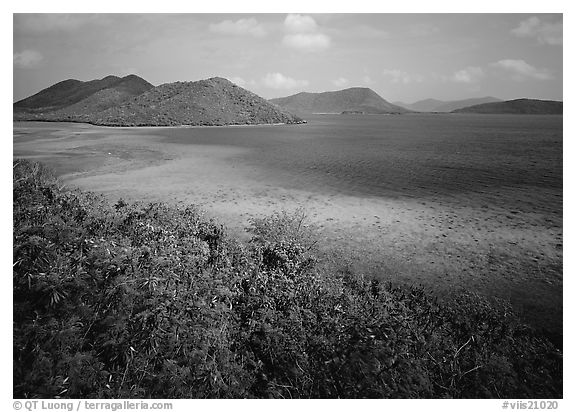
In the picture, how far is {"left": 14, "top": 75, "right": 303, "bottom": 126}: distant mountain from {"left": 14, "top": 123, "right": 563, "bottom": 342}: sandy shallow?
118 feet

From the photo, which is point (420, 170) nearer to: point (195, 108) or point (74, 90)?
point (195, 108)

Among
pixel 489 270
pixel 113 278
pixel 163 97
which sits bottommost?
pixel 489 270

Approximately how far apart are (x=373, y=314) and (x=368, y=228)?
4280mm

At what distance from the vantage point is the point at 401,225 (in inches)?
368

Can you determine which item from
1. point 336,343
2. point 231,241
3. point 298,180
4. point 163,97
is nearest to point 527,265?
point 336,343

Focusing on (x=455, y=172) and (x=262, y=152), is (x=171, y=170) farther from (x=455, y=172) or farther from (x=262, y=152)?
(x=455, y=172)

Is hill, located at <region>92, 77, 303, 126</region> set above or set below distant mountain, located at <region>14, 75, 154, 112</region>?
below

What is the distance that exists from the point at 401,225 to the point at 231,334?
242 inches

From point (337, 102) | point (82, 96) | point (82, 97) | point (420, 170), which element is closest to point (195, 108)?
point (82, 97)

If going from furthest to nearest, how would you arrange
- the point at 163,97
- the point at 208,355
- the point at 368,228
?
the point at 163,97
the point at 368,228
the point at 208,355

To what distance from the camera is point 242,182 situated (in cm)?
1393

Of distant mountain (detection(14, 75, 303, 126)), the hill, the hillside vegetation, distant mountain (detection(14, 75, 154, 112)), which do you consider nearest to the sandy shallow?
the hill

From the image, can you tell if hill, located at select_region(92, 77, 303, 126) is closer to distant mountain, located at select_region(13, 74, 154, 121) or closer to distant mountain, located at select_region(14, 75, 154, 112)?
distant mountain, located at select_region(13, 74, 154, 121)

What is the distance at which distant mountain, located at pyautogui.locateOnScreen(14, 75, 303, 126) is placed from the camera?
2008 inches
